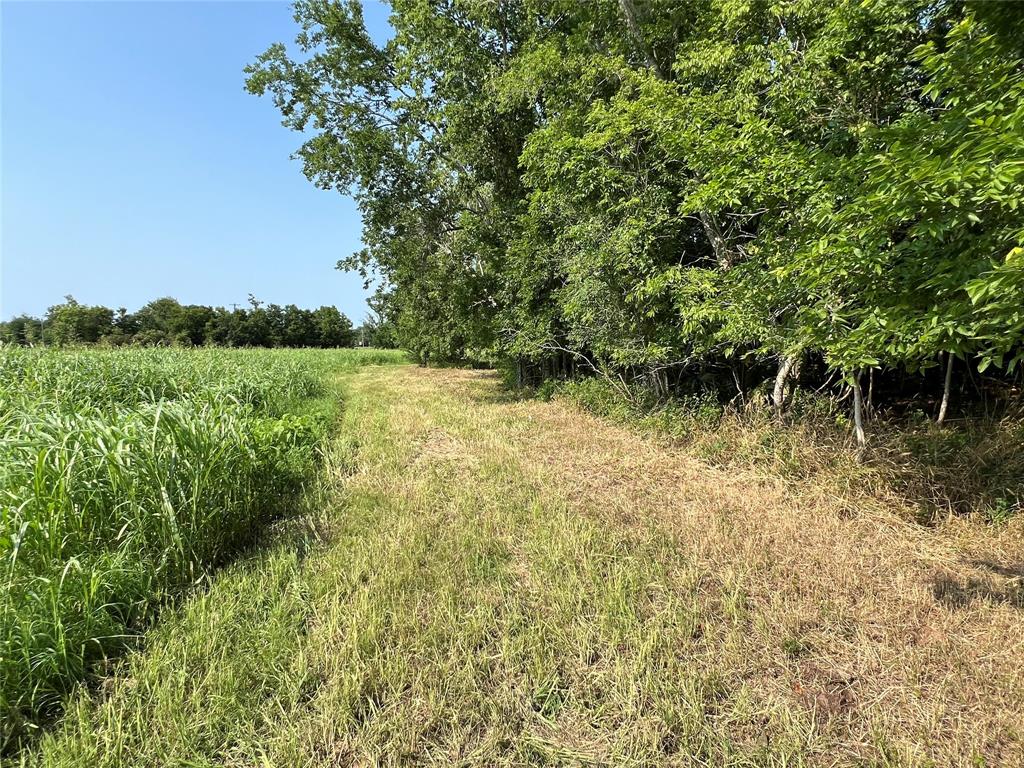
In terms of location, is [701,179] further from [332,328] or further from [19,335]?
[332,328]

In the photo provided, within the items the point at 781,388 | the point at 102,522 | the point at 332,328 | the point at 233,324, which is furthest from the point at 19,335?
the point at 332,328

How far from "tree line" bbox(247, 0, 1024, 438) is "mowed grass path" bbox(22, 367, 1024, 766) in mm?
1569

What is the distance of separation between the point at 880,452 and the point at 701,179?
14.1ft

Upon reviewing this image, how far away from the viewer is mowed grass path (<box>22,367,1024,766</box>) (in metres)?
1.88

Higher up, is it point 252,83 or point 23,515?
point 252,83

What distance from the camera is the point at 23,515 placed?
267cm

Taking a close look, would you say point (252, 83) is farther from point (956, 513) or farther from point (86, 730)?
point (956, 513)

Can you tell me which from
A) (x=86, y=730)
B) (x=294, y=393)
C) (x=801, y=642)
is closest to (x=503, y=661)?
(x=801, y=642)

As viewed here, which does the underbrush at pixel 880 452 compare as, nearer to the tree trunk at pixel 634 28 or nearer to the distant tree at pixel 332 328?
the tree trunk at pixel 634 28

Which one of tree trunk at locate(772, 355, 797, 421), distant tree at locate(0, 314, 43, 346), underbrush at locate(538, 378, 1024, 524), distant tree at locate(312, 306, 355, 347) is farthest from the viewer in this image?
distant tree at locate(312, 306, 355, 347)

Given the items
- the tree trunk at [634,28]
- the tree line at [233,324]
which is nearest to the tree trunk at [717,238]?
the tree trunk at [634,28]

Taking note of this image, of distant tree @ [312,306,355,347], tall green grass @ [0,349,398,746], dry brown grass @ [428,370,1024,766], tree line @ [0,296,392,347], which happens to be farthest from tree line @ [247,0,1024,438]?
distant tree @ [312,306,355,347]

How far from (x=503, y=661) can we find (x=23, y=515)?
3.07m

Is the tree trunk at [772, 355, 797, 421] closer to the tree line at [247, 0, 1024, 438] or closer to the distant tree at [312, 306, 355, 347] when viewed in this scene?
the tree line at [247, 0, 1024, 438]
